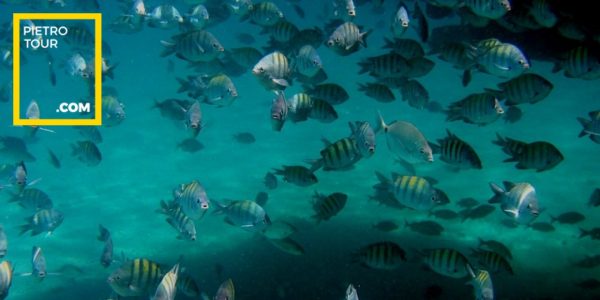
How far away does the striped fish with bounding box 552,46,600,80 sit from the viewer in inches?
192

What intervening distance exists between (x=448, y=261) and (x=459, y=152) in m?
1.18

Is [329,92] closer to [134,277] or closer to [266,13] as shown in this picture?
[266,13]

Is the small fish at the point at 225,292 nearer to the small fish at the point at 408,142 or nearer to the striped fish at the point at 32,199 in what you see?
the small fish at the point at 408,142

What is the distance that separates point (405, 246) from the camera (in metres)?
Answer: 7.79

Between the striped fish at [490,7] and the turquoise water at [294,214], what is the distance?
3.01m

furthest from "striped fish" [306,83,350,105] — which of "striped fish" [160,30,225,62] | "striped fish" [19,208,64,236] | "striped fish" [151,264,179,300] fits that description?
"striped fish" [19,208,64,236]

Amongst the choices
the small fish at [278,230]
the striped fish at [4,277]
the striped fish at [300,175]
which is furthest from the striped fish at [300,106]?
the striped fish at [4,277]

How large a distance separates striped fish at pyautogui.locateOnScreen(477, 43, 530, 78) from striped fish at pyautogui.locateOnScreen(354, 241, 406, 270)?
7.67ft

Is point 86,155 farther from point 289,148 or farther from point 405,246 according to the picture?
point 289,148

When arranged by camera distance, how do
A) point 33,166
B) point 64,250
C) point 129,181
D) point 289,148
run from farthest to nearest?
point 33,166 → point 289,148 → point 129,181 → point 64,250

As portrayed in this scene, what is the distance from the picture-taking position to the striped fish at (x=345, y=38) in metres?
5.48

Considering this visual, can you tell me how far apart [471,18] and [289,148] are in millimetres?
10448

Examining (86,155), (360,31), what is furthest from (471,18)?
(86,155)

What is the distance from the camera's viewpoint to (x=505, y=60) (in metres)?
4.74
